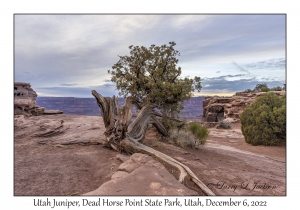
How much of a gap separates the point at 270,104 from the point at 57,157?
14.9 meters

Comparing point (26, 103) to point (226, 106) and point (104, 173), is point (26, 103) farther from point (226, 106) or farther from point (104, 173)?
point (226, 106)

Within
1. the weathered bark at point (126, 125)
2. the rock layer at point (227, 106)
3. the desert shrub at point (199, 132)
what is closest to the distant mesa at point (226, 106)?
the rock layer at point (227, 106)

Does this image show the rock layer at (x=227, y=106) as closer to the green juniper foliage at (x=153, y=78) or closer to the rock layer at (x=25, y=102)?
the green juniper foliage at (x=153, y=78)

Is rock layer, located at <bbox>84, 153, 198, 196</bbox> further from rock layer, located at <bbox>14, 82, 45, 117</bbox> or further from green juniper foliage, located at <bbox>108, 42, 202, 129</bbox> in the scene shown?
rock layer, located at <bbox>14, 82, 45, 117</bbox>

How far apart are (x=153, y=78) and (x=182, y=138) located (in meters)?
3.29

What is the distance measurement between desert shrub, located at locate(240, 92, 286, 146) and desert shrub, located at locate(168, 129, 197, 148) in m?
6.42

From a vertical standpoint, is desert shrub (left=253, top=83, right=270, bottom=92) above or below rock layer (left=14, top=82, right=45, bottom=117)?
above

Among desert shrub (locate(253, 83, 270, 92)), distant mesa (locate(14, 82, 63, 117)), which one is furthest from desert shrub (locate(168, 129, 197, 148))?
desert shrub (locate(253, 83, 270, 92))

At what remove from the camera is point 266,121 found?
50.7 feet

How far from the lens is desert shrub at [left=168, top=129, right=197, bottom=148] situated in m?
10.7

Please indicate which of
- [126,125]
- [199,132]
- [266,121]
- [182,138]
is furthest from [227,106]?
[126,125]

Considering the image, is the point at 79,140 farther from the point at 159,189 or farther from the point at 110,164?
the point at 159,189

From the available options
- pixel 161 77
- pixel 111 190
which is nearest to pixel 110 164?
pixel 111 190

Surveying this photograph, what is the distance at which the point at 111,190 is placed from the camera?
4.19 meters
